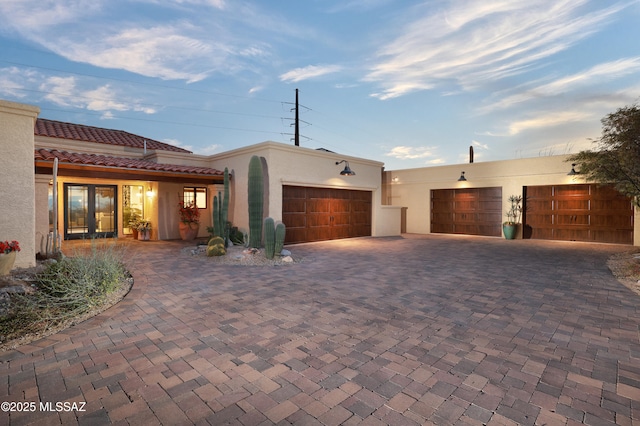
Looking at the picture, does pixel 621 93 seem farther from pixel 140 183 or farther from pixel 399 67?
pixel 140 183

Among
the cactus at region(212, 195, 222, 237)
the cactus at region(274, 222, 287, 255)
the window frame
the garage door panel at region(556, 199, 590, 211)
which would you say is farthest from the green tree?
the window frame

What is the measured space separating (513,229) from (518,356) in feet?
41.7

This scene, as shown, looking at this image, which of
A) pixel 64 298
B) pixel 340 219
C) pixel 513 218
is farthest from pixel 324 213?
pixel 64 298

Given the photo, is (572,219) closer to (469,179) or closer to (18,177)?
(469,179)

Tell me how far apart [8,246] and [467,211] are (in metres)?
16.5

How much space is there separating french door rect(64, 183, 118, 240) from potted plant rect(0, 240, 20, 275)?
23.2 ft

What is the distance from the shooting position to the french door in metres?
12.1

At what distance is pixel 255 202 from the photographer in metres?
9.28

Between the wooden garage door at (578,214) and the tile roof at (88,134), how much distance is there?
19.3m

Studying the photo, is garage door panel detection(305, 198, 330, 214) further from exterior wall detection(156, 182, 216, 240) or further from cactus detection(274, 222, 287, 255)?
exterior wall detection(156, 182, 216, 240)

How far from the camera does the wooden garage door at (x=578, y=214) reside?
39.5 feet

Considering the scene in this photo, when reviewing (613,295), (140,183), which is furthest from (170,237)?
(613,295)

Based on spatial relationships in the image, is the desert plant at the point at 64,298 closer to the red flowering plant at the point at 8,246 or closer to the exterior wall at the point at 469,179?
the red flowering plant at the point at 8,246

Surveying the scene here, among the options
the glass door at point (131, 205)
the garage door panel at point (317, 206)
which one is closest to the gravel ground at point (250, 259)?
the garage door panel at point (317, 206)
